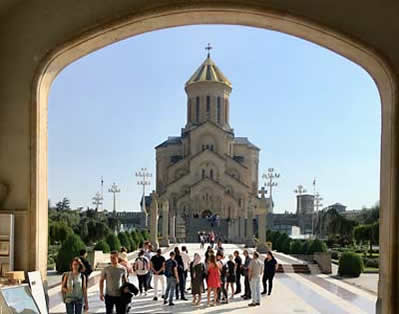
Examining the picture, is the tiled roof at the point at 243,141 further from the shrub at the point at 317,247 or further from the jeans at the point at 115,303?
the jeans at the point at 115,303

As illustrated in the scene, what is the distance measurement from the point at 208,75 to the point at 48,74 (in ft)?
180

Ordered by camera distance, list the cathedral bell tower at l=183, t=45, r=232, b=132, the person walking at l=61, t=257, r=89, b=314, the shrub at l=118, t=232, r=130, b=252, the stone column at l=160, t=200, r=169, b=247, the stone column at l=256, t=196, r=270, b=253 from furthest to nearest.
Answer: the cathedral bell tower at l=183, t=45, r=232, b=132
the stone column at l=160, t=200, r=169, b=247
the stone column at l=256, t=196, r=270, b=253
the shrub at l=118, t=232, r=130, b=252
the person walking at l=61, t=257, r=89, b=314

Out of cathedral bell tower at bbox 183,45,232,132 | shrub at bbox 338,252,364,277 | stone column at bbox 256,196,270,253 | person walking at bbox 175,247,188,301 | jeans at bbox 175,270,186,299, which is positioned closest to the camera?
person walking at bbox 175,247,188,301

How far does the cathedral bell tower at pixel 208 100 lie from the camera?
59.6 metres

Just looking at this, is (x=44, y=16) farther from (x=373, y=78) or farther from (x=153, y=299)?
(x=153, y=299)

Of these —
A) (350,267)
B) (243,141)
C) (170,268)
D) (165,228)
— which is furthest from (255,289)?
(243,141)

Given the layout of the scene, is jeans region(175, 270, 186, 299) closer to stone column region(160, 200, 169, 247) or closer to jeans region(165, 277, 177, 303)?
jeans region(165, 277, 177, 303)

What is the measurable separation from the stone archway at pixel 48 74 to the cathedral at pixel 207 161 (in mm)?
43935

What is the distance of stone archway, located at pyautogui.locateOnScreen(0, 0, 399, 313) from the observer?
21.5 feet

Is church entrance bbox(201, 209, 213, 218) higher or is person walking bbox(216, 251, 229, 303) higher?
person walking bbox(216, 251, 229, 303)

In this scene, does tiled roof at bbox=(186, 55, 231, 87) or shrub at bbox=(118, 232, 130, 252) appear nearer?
shrub at bbox=(118, 232, 130, 252)

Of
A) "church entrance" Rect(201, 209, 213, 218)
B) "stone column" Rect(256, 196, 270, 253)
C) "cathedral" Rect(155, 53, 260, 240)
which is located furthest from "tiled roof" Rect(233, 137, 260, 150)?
"stone column" Rect(256, 196, 270, 253)

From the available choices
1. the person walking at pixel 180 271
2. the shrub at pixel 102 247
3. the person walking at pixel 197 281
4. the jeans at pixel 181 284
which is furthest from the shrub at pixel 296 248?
the person walking at pixel 197 281

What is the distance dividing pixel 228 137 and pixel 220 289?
4831 centimetres
